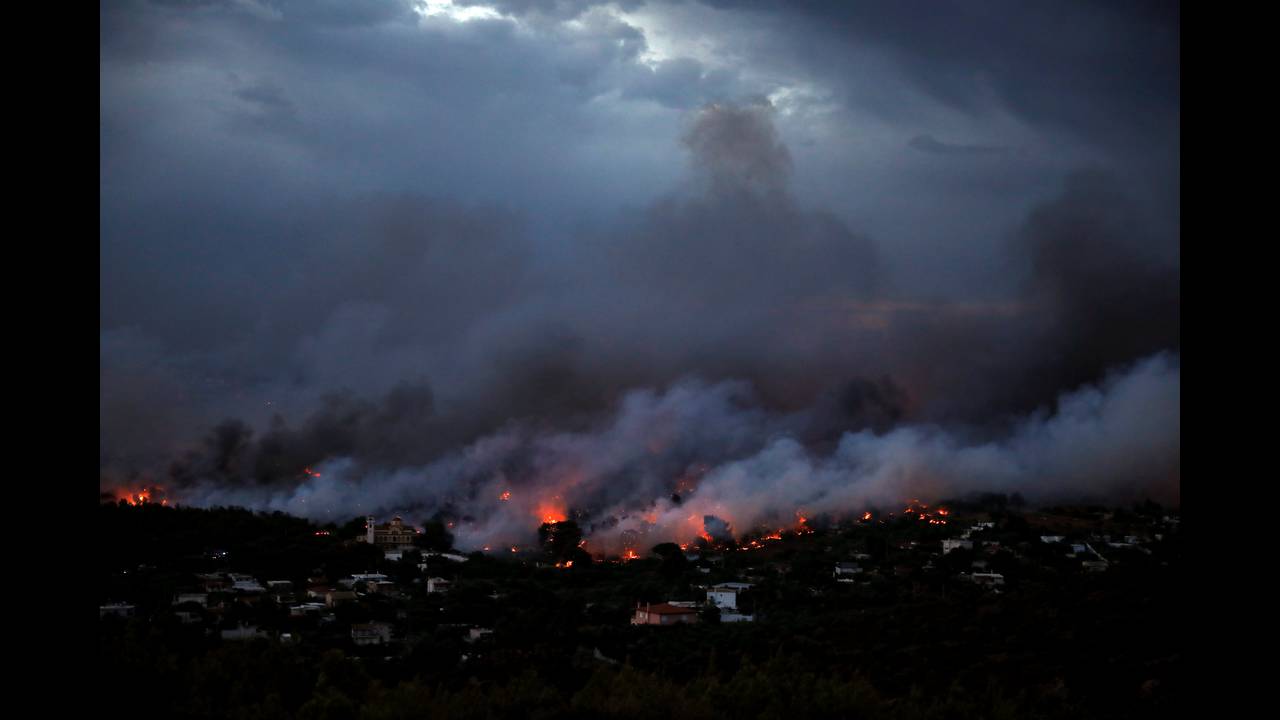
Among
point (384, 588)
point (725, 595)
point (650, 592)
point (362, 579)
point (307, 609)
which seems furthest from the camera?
point (650, 592)

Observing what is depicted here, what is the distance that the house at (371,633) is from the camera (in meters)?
14.4

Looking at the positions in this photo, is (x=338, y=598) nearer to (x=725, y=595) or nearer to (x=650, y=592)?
(x=650, y=592)

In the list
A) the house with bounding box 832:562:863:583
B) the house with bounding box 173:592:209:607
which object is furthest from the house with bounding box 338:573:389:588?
the house with bounding box 832:562:863:583

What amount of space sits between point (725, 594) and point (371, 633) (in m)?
10.6

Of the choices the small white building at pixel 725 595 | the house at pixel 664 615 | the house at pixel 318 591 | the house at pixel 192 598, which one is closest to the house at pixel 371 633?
the house at pixel 192 598

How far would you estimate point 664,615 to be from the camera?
20766 millimetres

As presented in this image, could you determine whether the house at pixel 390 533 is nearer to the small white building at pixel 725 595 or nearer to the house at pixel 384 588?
the house at pixel 384 588

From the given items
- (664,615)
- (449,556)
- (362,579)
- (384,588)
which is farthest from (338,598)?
(449,556)

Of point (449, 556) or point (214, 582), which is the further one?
point (449, 556)
